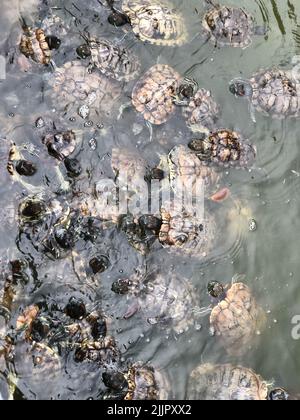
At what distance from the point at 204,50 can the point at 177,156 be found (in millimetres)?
1866

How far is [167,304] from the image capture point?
7492 millimetres

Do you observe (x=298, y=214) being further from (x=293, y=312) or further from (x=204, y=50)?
(x=204, y=50)

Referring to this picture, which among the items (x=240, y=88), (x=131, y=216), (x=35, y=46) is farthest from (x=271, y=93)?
(x=35, y=46)

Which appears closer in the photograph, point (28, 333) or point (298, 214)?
point (28, 333)

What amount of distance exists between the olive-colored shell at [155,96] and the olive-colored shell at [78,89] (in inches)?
18.9

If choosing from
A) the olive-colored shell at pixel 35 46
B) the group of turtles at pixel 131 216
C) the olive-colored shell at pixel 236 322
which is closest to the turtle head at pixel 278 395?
the group of turtles at pixel 131 216

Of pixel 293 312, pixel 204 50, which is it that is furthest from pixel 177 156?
pixel 293 312

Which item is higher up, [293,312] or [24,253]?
[24,253]

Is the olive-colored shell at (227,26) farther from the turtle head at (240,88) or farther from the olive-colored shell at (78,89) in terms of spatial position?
the olive-colored shell at (78,89)

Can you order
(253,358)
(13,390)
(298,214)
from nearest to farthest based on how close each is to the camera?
(13,390) → (253,358) → (298,214)

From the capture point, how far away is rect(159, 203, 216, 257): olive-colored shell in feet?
25.2

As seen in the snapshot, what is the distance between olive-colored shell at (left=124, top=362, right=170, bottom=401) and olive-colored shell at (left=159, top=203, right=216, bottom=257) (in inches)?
70.2

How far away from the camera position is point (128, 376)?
285 inches

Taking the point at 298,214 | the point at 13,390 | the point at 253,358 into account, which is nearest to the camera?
the point at 13,390
